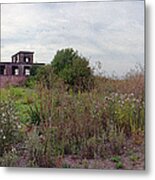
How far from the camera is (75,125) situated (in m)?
2.87

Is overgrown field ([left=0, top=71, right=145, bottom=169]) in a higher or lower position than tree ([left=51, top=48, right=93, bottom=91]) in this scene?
lower

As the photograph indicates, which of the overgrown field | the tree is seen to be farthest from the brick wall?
the tree

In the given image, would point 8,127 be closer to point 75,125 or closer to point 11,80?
point 11,80

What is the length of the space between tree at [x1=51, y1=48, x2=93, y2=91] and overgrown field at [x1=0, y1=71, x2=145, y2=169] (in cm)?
4

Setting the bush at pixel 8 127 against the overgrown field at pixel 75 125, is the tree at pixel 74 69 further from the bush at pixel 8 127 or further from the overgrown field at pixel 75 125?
the bush at pixel 8 127

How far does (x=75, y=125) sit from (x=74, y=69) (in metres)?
0.30

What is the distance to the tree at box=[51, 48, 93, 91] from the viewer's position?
2866mm

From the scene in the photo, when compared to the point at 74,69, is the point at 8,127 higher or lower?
lower

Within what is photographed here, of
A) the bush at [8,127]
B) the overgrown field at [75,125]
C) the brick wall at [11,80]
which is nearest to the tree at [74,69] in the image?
the overgrown field at [75,125]

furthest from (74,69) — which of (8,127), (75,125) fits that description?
(8,127)

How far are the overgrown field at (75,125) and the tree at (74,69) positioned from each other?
1.5 inches

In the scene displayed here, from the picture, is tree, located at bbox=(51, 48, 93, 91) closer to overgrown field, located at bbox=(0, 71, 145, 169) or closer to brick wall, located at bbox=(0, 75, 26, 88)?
overgrown field, located at bbox=(0, 71, 145, 169)

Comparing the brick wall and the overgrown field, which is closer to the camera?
the overgrown field

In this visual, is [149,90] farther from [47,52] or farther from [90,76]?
[47,52]
